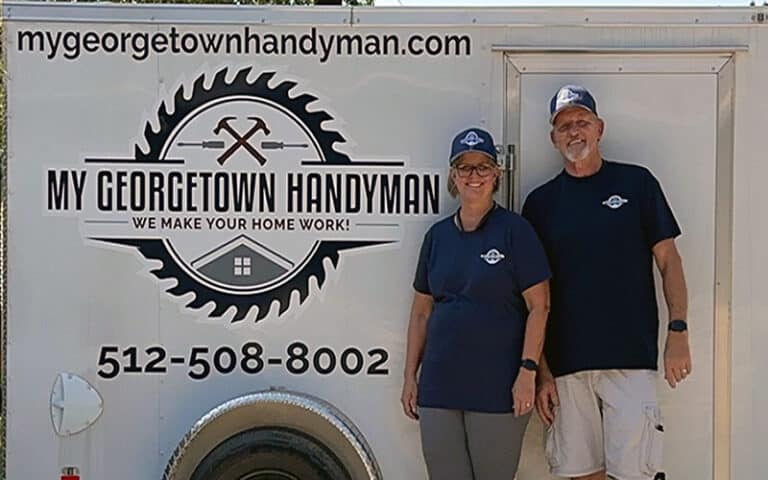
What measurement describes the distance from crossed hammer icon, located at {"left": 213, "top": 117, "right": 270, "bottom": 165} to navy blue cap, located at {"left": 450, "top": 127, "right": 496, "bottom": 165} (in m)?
0.79

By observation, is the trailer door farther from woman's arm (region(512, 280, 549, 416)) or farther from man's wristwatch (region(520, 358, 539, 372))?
man's wristwatch (region(520, 358, 539, 372))

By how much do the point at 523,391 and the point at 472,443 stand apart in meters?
0.26

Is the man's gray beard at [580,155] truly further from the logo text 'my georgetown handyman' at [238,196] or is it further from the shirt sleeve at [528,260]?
the logo text 'my georgetown handyman' at [238,196]

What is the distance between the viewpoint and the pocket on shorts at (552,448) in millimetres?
3545

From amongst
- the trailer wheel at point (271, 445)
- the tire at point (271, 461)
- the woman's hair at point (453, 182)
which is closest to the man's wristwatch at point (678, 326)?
the woman's hair at point (453, 182)

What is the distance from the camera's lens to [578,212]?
3426 millimetres


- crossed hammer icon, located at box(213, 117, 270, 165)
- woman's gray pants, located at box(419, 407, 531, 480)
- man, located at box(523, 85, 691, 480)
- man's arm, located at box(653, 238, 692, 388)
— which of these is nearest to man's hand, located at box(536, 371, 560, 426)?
man, located at box(523, 85, 691, 480)

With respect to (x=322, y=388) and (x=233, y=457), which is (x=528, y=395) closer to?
(x=322, y=388)

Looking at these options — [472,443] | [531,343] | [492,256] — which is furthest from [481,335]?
[472,443]

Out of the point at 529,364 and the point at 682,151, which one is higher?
the point at 682,151

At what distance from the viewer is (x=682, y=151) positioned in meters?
3.66

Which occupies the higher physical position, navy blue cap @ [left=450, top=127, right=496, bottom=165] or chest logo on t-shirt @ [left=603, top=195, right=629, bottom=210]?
navy blue cap @ [left=450, top=127, right=496, bottom=165]

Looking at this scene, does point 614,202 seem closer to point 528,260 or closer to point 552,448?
point 528,260

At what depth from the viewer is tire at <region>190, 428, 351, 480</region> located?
3.54 m
